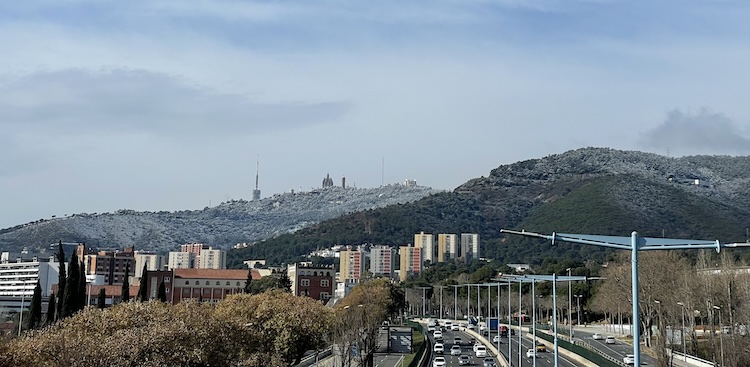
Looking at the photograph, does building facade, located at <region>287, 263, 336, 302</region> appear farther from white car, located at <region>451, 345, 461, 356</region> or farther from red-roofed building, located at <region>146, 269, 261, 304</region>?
white car, located at <region>451, 345, 461, 356</region>

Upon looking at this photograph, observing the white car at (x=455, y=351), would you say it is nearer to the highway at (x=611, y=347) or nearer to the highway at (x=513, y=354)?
the highway at (x=513, y=354)

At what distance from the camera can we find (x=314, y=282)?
473 ft

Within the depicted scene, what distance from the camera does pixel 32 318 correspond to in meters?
72.0

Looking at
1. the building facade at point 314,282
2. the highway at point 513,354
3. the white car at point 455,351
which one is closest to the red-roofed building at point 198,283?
the building facade at point 314,282

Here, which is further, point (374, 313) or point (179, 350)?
point (374, 313)

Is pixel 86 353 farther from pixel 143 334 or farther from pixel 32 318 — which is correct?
pixel 32 318

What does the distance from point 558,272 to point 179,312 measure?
122947 mm

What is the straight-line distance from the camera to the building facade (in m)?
143

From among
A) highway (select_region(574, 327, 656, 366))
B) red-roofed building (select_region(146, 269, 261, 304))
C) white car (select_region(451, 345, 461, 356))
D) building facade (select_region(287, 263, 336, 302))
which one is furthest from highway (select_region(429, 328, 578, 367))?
red-roofed building (select_region(146, 269, 261, 304))

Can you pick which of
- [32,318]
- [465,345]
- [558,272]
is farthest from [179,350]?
[558,272]

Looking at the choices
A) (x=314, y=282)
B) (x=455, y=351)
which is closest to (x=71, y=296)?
(x=455, y=351)

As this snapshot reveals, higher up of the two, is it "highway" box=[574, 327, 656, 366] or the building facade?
the building facade

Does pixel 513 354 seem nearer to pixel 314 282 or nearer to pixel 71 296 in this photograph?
pixel 71 296

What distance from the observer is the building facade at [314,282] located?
14262 cm
